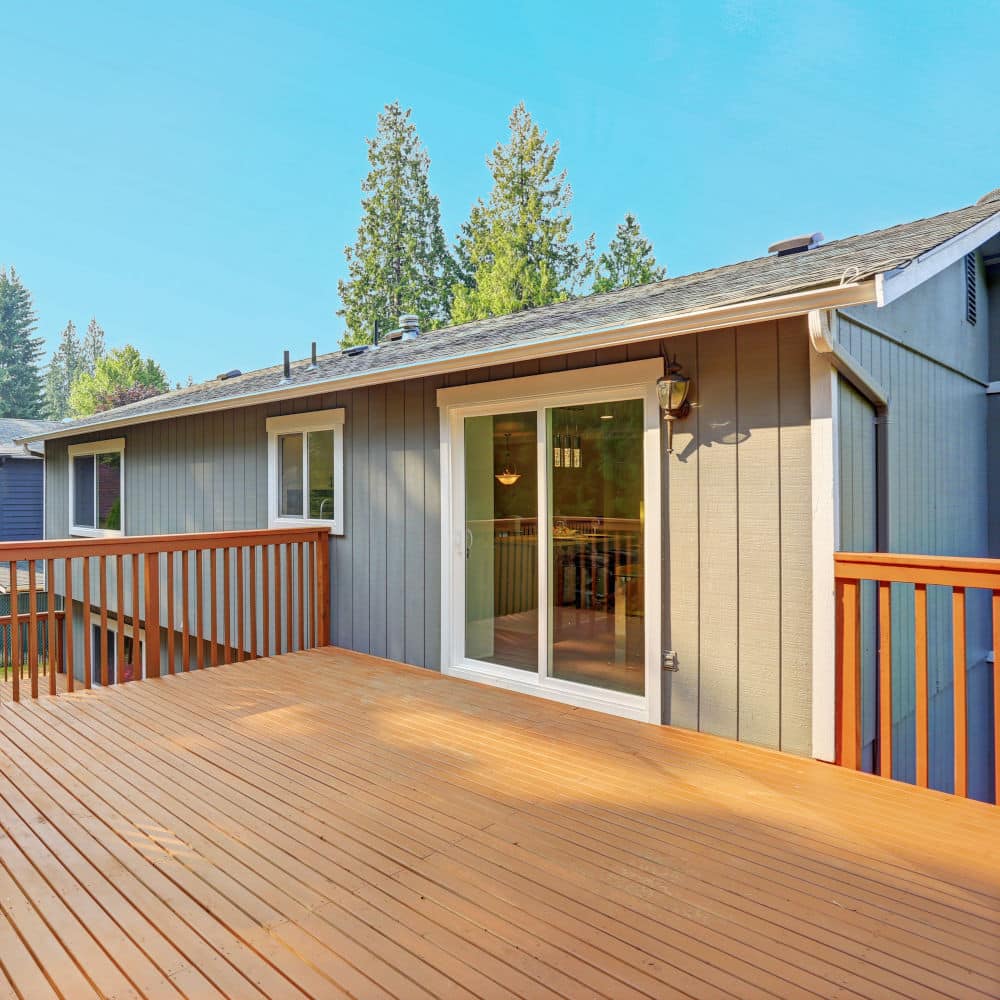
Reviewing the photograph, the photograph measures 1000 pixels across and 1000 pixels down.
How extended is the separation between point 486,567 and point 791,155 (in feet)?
94.2

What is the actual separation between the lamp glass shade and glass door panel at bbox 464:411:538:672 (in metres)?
0.94

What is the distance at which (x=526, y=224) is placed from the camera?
2097 cm

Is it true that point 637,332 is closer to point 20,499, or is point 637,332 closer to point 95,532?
point 95,532

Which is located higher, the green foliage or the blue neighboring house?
the green foliage

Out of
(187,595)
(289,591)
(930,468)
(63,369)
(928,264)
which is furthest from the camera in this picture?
(63,369)

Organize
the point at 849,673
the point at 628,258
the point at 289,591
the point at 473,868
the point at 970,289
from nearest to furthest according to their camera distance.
A: the point at 473,868 → the point at 849,673 → the point at 289,591 → the point at 970,289 → the point at 628,258

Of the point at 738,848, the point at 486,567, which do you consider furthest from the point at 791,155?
the point at 738,848

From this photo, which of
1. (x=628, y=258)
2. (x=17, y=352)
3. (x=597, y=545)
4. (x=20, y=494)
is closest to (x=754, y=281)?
(x=597, y=545)

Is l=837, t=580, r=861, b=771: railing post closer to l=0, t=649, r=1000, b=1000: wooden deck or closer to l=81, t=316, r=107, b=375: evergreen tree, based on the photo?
l=0, t=649, r=1000, b=1000: wooden deck

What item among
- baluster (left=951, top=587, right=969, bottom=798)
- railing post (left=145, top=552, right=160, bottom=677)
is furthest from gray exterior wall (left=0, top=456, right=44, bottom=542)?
baluster (left=951, top=587, right=969, bottom=798)

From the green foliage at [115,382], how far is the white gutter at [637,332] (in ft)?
100

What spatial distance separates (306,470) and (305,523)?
46 centimetres

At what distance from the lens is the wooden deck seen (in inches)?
69.6

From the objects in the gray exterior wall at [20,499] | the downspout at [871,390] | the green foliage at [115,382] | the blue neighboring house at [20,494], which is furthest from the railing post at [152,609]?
the green foliage at [115,382]
